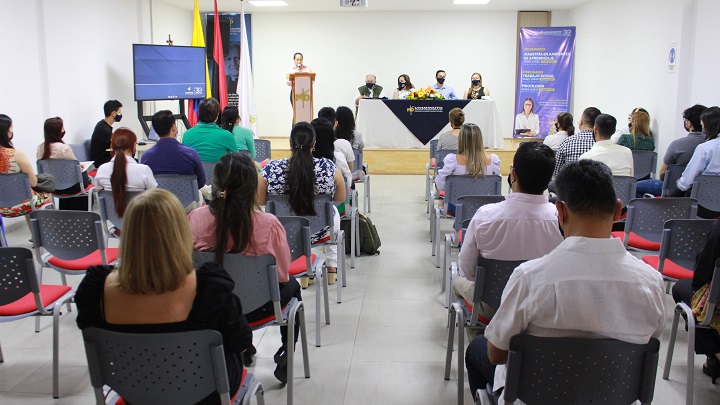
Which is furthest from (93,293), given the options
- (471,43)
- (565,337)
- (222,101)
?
(471,43)

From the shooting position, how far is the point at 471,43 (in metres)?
13.4

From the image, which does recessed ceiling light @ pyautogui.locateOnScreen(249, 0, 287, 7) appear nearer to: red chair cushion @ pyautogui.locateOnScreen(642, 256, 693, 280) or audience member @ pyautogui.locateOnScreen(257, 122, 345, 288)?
audience member @ pyautogui.locateOnScreen(257, 122, 345, 288)

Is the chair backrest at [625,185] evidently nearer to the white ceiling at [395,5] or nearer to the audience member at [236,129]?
the audience member at [236,129]

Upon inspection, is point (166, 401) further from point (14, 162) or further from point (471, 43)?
point (471, 43)

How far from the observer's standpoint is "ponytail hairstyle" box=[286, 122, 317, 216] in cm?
407

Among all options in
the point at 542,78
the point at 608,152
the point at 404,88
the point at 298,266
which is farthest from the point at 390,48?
the point at 298,266

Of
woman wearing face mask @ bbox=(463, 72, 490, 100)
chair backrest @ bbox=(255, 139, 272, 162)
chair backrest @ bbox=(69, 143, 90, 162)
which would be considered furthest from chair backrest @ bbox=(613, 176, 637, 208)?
woman wearing face mask @ bbox=(463, 72, 490, 100)

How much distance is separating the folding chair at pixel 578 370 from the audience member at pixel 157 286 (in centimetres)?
86

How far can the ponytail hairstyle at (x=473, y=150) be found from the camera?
5035mm

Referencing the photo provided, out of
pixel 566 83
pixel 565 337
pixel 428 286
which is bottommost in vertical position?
pixel 428 286

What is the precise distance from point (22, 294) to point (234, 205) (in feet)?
3.42

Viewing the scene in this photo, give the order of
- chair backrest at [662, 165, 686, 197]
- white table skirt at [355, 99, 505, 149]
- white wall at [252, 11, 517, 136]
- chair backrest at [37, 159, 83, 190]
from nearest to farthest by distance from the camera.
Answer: chair backrest at [662, 165, 686, 197] < chair backrest at [37, 159, 83, 190] < white table skirt at [355, 99, 505, 149] < white wall at [252, 11, 517, 136]

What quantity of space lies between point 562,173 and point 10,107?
6.57 meters

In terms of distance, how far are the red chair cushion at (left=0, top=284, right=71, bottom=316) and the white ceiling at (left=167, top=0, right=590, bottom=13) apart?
955cm
